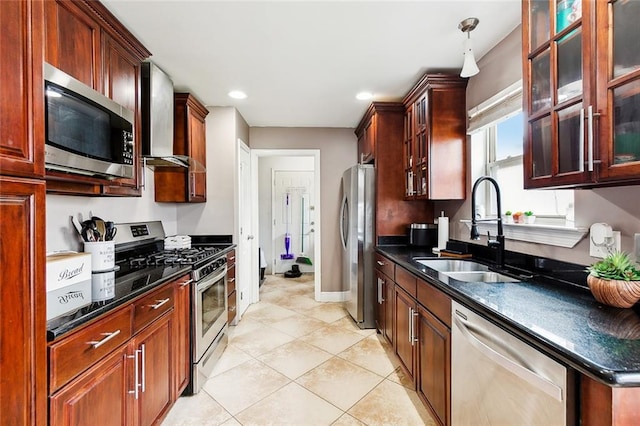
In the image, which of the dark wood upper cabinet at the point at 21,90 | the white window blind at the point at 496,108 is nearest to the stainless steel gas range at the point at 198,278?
the dark wood upper cabinet at the point at 21,90

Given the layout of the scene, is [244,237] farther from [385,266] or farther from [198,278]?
[385,266]

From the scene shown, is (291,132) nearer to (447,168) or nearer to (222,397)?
(447,168)

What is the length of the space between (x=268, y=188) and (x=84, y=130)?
4.39 m

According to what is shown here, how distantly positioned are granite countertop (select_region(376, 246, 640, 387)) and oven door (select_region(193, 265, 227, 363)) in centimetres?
165

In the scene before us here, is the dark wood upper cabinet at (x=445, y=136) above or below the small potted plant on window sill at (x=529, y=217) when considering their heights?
above

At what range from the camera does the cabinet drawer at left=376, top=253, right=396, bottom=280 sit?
101 inches

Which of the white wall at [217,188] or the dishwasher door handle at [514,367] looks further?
the white wall at [217,188]

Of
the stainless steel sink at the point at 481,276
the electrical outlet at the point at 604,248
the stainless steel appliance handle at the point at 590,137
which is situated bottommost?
the stainless steel sink at the point at 481,276

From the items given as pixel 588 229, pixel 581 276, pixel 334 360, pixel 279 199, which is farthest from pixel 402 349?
pixel 279 199

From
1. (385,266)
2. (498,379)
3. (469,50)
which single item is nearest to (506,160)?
(469,50)

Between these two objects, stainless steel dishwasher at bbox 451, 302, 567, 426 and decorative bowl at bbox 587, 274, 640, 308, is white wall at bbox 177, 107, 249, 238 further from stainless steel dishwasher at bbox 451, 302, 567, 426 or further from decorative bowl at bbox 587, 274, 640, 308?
decorative bowl at bbox 587, 274, 640, 308

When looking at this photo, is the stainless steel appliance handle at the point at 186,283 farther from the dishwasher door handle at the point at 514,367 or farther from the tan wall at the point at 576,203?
the tan wall at the point at 576,203

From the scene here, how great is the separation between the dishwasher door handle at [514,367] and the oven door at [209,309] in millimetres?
1750

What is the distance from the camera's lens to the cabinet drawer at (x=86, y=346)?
98 centimetres
